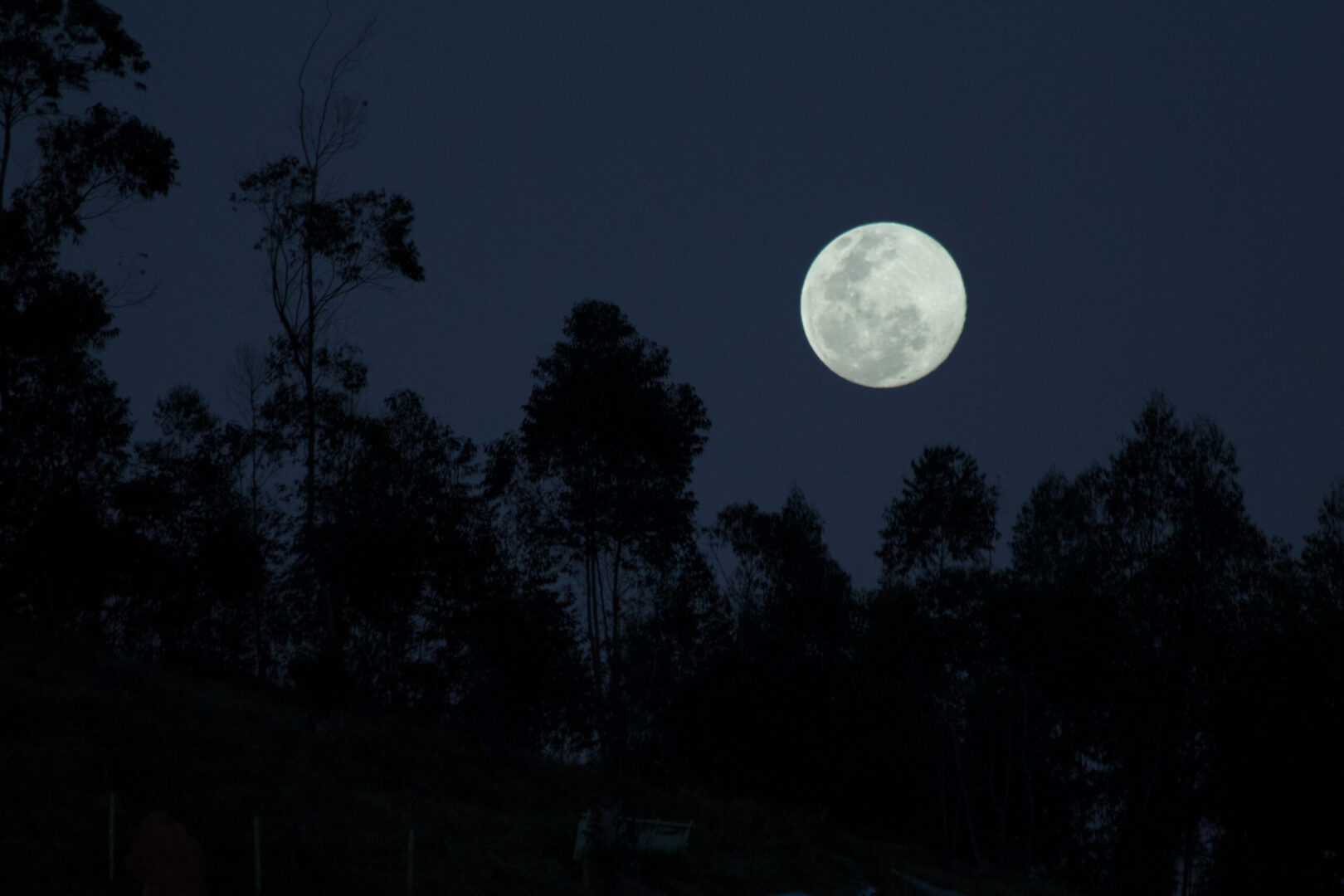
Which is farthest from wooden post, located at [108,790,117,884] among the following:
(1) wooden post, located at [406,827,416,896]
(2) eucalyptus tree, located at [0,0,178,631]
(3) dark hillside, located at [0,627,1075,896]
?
(2) eucalyptus tree, located at [0,0,178,631]

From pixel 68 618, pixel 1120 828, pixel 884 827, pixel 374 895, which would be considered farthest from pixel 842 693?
pixel 374 895

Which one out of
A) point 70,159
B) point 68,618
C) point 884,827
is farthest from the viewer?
point 884,827

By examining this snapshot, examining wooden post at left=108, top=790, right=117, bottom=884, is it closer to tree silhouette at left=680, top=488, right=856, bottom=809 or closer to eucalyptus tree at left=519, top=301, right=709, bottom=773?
eucalyptus tree at left=519, top=301, right=709, bottom=773

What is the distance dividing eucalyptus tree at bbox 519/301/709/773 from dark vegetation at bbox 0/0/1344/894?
5.2 inches

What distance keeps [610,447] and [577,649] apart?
48.5ft

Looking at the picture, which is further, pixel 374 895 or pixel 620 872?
pixel 620 872

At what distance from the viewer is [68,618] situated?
3866 centimetres

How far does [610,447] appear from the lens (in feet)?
126

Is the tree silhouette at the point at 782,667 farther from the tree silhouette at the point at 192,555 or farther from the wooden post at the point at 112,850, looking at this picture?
the wooden post at the point at 112,850

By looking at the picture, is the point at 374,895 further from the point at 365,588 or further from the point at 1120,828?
the point at 1120,828

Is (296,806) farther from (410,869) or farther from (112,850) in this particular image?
(112,850)

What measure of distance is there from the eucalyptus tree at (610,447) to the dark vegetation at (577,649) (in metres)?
0.13

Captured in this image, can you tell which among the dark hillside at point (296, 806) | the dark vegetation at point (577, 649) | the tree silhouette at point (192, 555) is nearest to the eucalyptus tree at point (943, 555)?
the dark vegetation at point (577, 649)

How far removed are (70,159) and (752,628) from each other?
3574 cm
